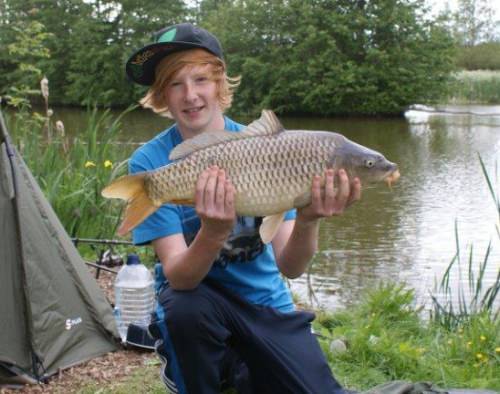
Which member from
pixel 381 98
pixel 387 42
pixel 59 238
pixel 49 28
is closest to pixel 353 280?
pixel 59 238

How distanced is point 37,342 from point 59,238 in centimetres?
45

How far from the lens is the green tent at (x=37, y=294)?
2748 mm

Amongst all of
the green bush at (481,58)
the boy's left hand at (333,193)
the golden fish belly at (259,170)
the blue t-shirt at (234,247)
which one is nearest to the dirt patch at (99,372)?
the blue t-shirt at (234,247)

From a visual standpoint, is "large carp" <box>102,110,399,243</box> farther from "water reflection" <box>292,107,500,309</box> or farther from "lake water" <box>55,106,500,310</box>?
"water reflection" <box>292,107,500,309</box>

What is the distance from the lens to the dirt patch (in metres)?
2.71

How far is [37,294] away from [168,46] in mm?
1171

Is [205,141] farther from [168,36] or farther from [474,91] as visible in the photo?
[474,91]

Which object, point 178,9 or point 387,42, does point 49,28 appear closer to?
point 178,9

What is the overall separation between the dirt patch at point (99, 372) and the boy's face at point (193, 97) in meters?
1.10

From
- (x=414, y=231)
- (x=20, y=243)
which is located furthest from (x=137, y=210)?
(x=414, y=231)

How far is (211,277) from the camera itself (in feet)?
7.55

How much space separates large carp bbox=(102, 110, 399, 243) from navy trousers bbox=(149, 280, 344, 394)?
0.40 m

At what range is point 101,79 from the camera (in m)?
33.1

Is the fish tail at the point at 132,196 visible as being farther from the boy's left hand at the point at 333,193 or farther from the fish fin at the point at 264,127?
the boy's left hand at the point at 333,193
